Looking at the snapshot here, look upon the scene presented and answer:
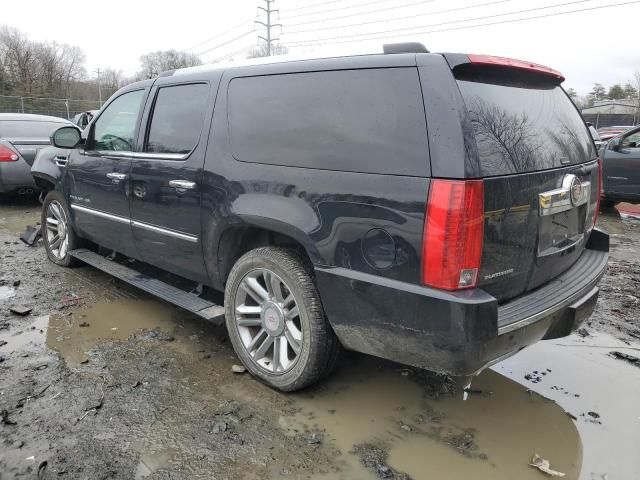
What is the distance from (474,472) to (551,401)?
0.91 m

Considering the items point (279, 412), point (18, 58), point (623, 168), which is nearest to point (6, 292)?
point (279, 412)

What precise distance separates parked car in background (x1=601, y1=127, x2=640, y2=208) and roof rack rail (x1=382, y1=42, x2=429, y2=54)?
25.3ft

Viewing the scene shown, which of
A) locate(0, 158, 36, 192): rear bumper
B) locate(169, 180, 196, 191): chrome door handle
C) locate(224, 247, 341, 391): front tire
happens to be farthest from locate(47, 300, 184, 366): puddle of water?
locate(0, 158, 36, 192): rear bumper

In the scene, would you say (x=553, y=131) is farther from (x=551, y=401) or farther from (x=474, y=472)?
(x=474, y=472)

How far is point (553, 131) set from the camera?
2.67 m

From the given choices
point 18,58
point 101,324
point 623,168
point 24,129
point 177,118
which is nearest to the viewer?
point 177,118

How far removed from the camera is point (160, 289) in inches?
146

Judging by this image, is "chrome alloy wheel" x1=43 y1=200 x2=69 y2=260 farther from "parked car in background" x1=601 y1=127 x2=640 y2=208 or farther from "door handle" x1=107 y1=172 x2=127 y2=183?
"parked car in background" x1=601 y1=127 x2=640 y2=208

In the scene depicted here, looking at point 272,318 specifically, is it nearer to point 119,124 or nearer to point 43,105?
point 119,124

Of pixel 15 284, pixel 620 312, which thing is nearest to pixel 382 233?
pixel 620 312

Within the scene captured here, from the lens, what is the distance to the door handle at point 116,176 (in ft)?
12.7

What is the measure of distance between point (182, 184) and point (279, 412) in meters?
1.62

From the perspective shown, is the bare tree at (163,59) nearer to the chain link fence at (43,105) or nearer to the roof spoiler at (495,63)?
the chain link fence at (43,105)

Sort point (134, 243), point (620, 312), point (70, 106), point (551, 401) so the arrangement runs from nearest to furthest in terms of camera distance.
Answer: point (551, 401), point (134, 243), point (620, 312), point (70, 106)
